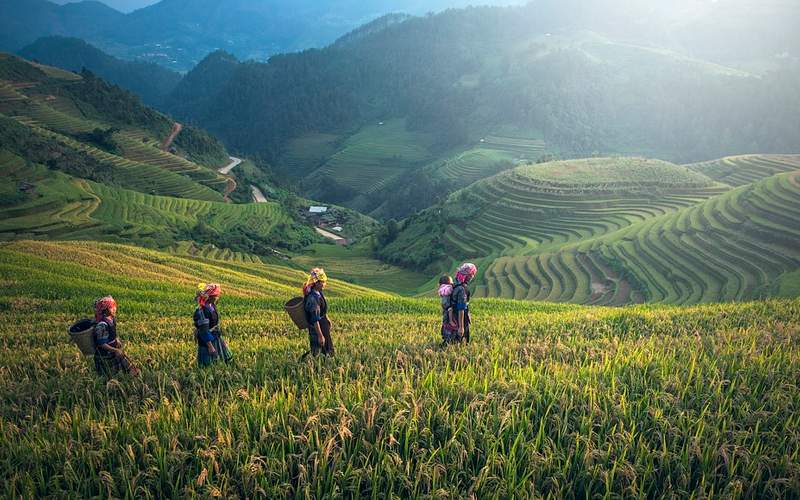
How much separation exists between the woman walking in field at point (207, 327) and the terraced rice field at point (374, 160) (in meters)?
132

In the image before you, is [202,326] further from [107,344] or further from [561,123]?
[561,123]

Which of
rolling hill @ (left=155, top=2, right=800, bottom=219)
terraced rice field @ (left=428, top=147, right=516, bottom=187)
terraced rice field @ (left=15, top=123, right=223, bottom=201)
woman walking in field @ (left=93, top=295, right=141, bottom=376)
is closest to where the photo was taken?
woman walking in field @ (left=93, top=295, right=141, bottom=376)

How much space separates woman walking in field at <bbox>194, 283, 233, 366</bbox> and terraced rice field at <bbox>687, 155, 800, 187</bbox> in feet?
253

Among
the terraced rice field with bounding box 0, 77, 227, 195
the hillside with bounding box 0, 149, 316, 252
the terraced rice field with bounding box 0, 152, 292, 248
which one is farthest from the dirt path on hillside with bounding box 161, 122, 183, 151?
the terraced rice field with bounding box 0, 152, 292, 248

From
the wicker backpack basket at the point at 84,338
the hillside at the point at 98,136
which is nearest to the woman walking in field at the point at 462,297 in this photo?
the wicker backpack basket at the point at 84,338

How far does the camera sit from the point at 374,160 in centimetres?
15438

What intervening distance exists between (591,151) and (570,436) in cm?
13940

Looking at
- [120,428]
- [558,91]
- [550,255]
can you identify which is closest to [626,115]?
[558,91]

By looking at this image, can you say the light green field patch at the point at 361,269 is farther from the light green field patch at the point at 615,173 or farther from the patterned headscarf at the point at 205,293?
the patterned headscarf at the point at 205,293

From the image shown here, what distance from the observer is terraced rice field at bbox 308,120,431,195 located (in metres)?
144

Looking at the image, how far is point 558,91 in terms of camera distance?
145 m

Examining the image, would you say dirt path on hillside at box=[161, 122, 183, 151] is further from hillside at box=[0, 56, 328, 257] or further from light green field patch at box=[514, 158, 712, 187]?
light green field patch at box=[514, 158, 712, 187]

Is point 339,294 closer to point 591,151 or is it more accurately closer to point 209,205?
point 209,205

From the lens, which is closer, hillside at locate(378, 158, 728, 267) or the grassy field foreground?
the grassy field foreground
